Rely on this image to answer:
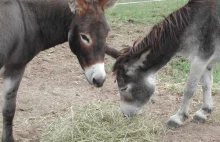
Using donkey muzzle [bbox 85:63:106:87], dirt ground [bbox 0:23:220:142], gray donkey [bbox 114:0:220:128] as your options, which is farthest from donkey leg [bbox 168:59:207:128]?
donkey muzzle [bbox 85:63:106:87]

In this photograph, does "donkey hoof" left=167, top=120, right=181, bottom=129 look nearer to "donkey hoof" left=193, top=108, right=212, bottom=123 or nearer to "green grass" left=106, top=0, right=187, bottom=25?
"donkey hoof" left=193, top=108, right=212, bottom=123

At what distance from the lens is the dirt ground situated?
4441 millimetres

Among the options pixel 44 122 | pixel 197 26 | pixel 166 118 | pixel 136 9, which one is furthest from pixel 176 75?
pixel 136 9

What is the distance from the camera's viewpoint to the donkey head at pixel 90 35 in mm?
3645

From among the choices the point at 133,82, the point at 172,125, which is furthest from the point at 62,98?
the point at 172,125

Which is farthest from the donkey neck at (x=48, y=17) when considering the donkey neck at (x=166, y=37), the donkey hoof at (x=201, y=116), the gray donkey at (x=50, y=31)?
the donkey hoof at (x=201, y=116)

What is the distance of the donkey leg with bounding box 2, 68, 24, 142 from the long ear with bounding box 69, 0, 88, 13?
76 cm

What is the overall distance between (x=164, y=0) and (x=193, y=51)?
8.71 meters

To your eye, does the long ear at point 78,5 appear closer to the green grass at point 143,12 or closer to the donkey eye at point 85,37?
the donkey eye at point 85,37

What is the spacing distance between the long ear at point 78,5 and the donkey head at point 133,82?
99 cm

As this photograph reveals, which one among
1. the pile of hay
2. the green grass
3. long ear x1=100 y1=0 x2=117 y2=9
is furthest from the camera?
the green grass

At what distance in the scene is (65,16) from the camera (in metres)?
3.85

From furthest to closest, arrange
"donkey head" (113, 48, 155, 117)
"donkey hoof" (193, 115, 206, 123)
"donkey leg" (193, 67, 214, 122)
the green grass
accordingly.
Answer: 1. the green grass
2. "donkey leg" (193, 67, 214, 122)
3. "donkey hoof" (193, 115, 206, 123)
4. "donkey head" (113, 48, 155, 117)

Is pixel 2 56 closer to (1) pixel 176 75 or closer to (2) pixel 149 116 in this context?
(2) pixel 149 116
